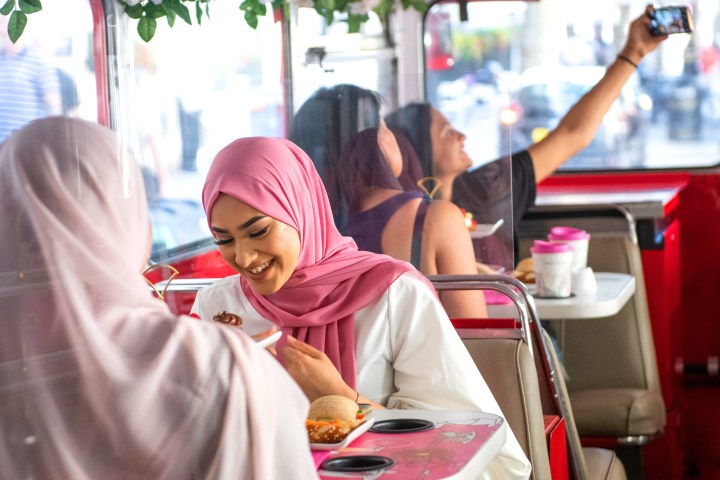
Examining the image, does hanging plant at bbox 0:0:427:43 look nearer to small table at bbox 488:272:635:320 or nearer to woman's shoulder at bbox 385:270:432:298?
woman's shoulder at bbox 385:270:432:298

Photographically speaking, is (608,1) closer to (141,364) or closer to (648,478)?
(648,478)

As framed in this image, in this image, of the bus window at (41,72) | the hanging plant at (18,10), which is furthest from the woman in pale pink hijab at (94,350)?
Result: the hanging plant at (18,10)

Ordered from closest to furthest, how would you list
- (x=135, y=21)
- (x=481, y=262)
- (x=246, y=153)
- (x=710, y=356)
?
(x=246, y=153) < (x=135, y=21) < (x=481, y=262) < (x=710, y=356)

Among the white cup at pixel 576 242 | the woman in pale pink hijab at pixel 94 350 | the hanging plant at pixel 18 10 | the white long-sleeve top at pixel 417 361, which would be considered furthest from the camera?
the white cup at pixel 576 242

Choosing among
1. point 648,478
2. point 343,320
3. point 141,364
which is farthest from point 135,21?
point 648,478

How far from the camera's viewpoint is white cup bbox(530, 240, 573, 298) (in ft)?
11.7

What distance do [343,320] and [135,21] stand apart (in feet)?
4.01

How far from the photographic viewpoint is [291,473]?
1.44 metres

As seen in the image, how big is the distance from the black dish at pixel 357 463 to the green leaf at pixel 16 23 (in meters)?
0.84

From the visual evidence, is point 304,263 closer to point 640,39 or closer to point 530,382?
point 530,382

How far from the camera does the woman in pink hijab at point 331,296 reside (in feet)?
7.60

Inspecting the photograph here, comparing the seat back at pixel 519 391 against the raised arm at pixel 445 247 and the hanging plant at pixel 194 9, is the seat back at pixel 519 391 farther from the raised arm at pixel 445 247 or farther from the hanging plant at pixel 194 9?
the hanging plant at pixel 194 9

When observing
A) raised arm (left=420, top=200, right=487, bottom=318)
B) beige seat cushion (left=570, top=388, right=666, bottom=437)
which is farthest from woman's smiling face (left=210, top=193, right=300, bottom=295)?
beige seat cushion (left=570, top=388, right=666, bottom=437)

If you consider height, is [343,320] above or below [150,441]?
below
